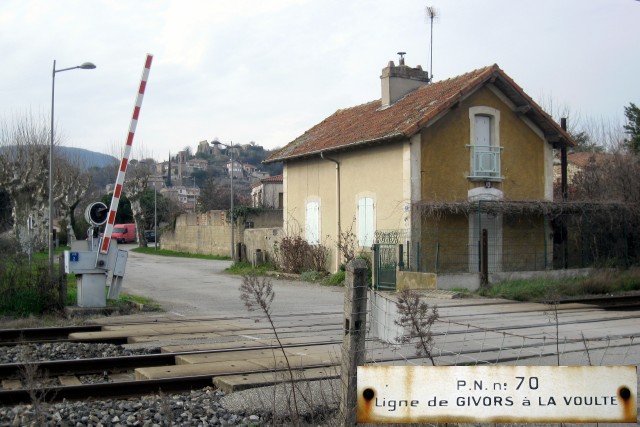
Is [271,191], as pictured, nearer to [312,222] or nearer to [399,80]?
[312,222]

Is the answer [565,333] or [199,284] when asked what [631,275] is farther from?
[199,284]

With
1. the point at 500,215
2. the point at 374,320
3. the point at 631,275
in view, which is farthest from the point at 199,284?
the point at 374,320

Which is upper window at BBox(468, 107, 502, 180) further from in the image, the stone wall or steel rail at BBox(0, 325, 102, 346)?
the stone wall

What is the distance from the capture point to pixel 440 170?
2347cm

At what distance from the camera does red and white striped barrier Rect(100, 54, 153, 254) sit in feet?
50.0

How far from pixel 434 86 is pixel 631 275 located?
921 cm

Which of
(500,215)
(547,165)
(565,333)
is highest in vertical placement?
(547,165)

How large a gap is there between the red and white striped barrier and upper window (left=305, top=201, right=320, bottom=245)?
1309 centimetres

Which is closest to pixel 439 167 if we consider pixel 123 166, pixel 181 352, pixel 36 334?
pixel 123 166

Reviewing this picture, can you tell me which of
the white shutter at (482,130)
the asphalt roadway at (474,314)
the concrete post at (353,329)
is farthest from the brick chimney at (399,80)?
the concrete post at (353,329)

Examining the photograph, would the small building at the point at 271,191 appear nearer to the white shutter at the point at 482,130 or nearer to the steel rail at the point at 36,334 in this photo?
the white shutter at the point at 482,130

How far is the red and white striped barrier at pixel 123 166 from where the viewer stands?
50.0ft

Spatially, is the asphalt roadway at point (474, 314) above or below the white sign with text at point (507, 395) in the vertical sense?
below

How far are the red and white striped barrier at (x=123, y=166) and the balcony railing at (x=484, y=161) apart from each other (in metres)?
12.0
